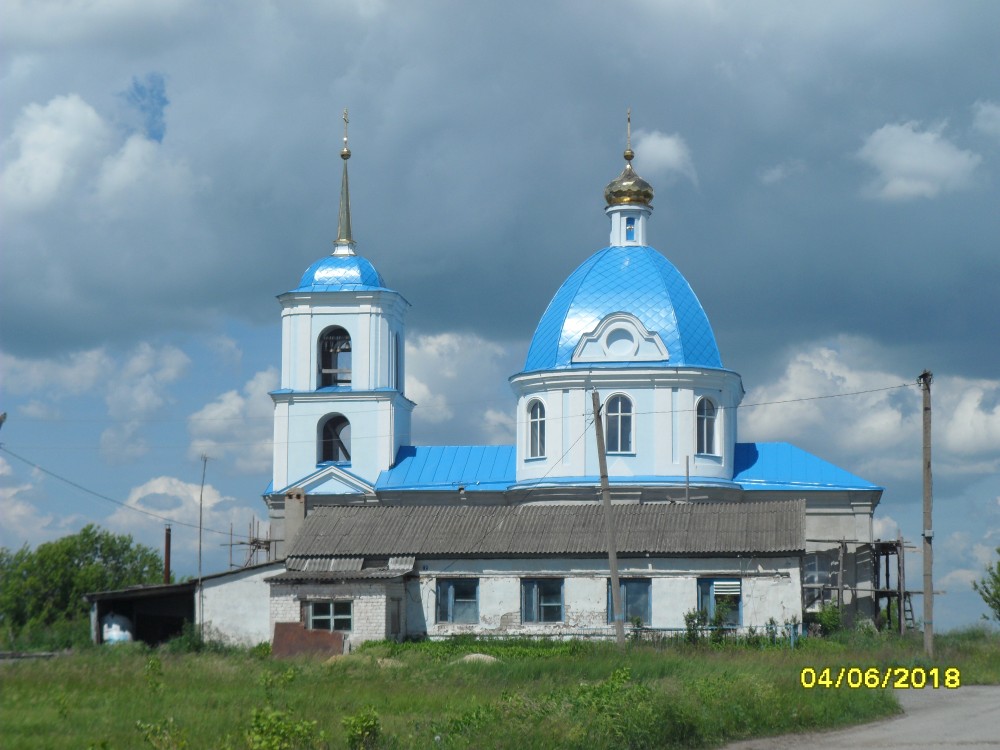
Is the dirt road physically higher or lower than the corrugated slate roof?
lower

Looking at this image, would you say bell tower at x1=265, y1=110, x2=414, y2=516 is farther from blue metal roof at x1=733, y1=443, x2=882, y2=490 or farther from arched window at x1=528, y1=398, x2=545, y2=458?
blue metal roof at x1=733, y1=443, x2=882, y2=490

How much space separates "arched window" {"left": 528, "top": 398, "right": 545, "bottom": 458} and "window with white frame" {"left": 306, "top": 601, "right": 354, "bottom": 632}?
10.5m

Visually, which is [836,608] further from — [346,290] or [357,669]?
[346,290]

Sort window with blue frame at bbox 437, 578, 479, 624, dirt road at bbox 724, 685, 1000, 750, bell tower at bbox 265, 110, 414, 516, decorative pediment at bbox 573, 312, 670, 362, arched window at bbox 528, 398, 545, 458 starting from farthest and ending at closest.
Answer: bell tower at bbox 265, 110, 414, 516
arched window at bbox 528, 398, 545, 458
decorative pediment at bbox 573, 312, 670, 362
window with blue frame at bbox 437, 578, 479, 624
dirt road at bbox 724, 685, 1000, 750

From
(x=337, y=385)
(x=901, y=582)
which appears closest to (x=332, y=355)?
(x=337, y=385)

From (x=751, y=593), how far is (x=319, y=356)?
1680cm

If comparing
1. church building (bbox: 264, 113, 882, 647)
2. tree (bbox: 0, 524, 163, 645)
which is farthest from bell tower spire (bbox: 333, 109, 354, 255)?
tree (bbox: 0, 524, 163, 645)

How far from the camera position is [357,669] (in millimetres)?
22625

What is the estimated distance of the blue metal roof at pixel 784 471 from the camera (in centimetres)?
3844

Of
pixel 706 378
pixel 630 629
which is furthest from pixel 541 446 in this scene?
pixel 630 629

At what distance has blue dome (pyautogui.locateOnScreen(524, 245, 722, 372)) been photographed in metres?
38.1

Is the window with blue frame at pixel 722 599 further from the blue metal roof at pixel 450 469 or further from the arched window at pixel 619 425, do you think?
the blue metal roof at pixel 450 469
